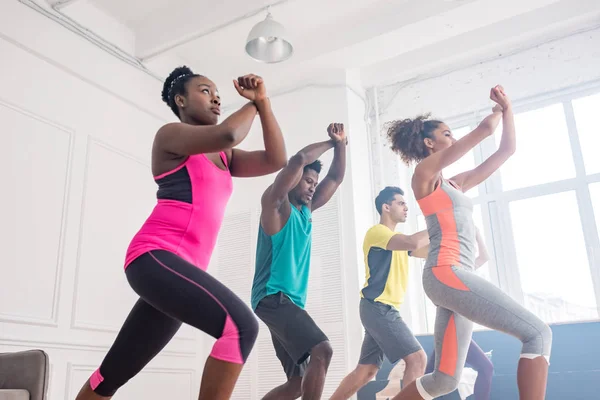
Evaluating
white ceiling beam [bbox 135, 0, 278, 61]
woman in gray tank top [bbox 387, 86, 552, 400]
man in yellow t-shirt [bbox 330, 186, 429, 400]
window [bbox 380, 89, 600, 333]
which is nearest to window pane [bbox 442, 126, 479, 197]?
window [bbox 380, 89, 600, 333]

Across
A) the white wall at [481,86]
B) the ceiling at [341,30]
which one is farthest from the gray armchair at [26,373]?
the white wall at [481,86]

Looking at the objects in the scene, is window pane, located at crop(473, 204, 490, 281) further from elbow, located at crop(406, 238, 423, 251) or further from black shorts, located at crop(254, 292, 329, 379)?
black shorts, located at crop(254, 292, 329, 379)

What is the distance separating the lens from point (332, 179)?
2955 millimetres

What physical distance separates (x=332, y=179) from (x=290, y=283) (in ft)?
2.09

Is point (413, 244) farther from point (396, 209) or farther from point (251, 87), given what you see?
point (251, 87)

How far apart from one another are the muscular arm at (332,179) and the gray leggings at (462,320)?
0.81 metres

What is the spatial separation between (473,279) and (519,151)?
3.20 metres

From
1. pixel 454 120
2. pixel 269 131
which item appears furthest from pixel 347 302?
pixel 269 131

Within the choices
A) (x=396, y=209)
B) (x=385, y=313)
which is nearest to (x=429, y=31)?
(x=396, y=209)

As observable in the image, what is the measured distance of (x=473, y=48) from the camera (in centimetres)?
511

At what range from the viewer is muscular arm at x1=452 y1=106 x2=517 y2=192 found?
2.59 metres

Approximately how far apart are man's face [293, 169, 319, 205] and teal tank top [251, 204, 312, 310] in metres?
0.11

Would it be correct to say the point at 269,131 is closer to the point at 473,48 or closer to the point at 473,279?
the point at 473,279

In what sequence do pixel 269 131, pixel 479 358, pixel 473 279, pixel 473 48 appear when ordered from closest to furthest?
1. pixel 269 131
2. pixel 473 279
3. pixel 479 358
4. pixel 473 48
